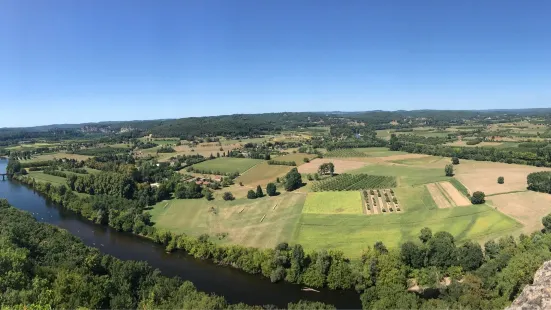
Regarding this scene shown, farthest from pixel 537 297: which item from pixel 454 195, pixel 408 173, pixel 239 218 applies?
pixel 408 173

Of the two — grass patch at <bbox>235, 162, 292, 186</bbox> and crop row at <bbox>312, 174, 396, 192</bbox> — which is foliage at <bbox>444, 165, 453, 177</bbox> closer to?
crop row at <bbox>312, 174, 396, 192</bbox>

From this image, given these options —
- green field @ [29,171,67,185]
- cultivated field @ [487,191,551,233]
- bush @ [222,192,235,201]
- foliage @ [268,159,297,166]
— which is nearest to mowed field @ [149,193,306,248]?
bush @ [222,192,235,201]

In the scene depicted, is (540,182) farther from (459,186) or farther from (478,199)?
(478,199)

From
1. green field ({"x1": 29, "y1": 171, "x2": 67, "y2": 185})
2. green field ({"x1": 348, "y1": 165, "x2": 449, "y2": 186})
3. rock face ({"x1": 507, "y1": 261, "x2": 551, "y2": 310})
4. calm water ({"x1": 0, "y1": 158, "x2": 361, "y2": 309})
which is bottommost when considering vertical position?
calm water ({"x1": 0, "y1": 158, "x2": 361, "y2": 309})

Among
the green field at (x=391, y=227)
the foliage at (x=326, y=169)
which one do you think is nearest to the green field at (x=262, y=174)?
the foliage at (x=326, y=169)

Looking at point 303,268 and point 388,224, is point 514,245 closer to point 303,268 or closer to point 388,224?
point 388,224

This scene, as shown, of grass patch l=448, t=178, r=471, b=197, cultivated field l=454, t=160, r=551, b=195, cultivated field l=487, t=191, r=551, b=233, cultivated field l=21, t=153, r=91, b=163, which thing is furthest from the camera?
cultivated field l=21, t=153, r=91, b=163

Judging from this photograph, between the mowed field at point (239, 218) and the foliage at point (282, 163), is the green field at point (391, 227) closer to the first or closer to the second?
the mowed field at point (239, 218)

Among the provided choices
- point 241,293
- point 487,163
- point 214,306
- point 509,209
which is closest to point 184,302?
point 214,306
